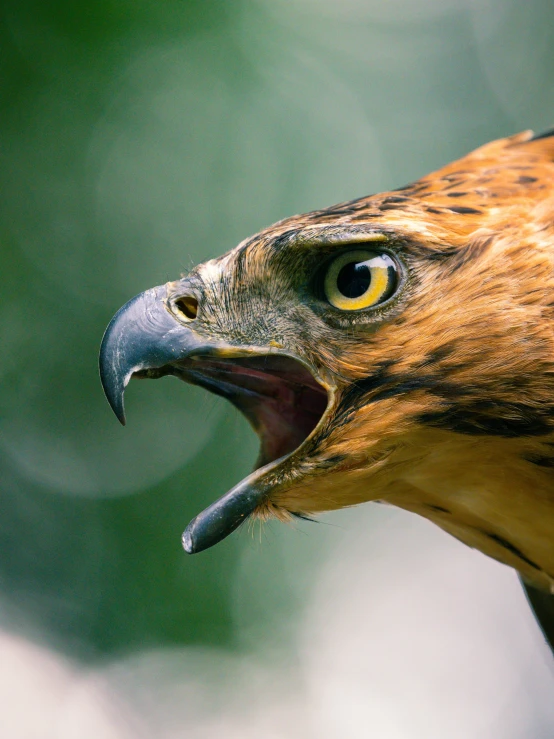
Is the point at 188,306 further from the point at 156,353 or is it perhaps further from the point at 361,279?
the point at 361,279

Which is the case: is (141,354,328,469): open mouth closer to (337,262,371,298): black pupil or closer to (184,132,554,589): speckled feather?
(184,132,554,589): speckled feather

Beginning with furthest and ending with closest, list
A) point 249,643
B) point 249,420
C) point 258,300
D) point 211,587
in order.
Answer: point 249,643, point 211,587, point 249,420, point 258,300

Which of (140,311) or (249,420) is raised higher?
(140,311)

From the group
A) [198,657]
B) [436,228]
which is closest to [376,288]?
[436,228]

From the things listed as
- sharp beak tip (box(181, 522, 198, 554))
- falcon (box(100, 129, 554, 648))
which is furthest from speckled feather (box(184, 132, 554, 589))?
sharp beak tip (box(181, 522, 198, 554))

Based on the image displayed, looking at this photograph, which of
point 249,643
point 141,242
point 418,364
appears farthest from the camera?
point 249,643

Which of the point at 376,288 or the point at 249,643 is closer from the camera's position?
the point at 376,288

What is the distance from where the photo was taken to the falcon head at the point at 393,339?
183 cm

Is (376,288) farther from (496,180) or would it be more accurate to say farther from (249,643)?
(249,643)

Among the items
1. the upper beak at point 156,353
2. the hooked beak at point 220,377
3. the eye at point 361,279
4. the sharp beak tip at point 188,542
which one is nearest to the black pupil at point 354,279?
the eye at point 361,279

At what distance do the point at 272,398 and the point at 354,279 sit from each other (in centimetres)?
55

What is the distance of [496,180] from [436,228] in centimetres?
35

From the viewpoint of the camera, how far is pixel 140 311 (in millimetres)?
2033

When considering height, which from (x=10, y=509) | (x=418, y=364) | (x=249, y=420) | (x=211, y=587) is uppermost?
(x=10, y=509)
